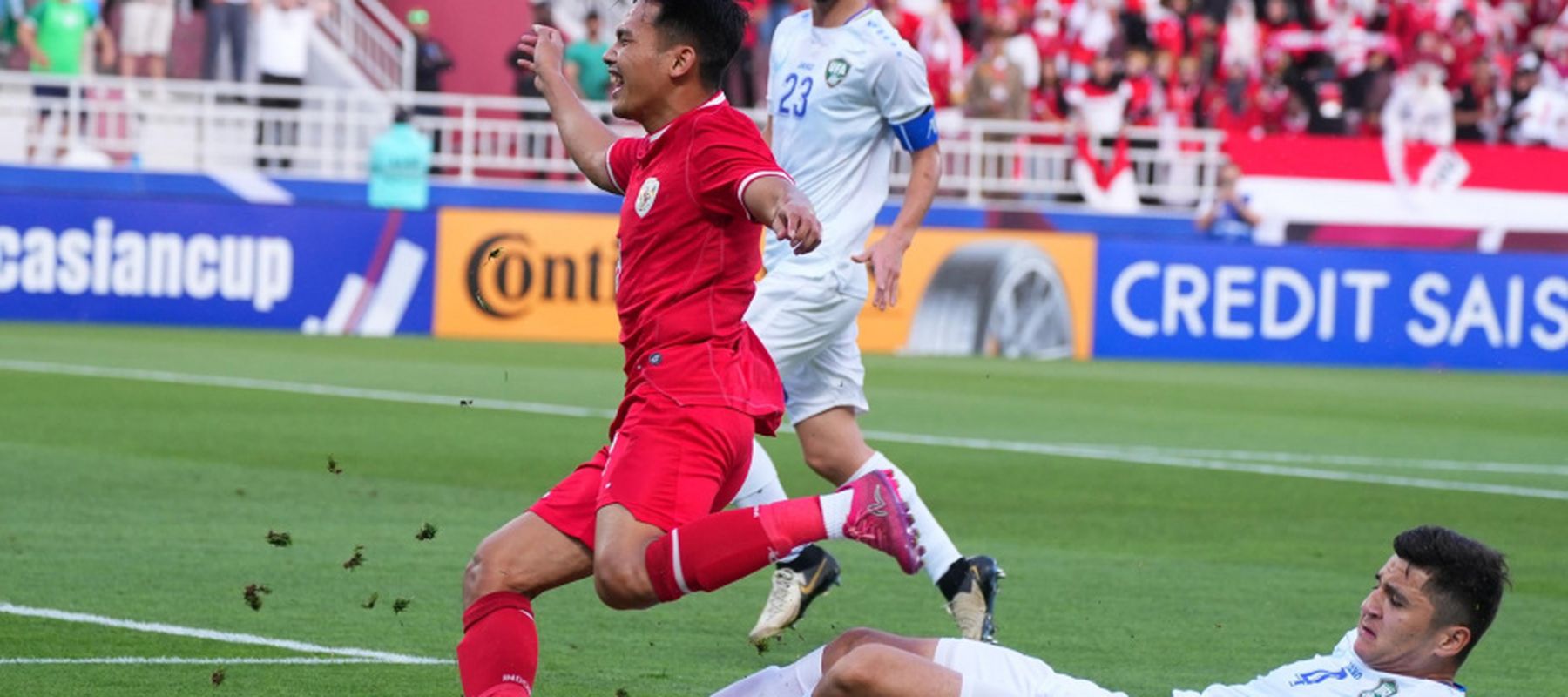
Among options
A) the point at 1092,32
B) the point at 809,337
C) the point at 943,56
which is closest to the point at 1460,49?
the point at 1092,32

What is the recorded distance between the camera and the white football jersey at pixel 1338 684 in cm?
Answer: 523

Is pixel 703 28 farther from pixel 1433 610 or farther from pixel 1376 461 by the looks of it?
pixel 1376 461

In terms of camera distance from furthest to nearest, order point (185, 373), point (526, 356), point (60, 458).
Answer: point (526, 356)
point (185, 373)
point (60, 458)

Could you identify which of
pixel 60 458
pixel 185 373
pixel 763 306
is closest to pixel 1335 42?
pixel 185 373

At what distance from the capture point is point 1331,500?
41.3 feet

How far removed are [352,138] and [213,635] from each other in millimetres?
18469

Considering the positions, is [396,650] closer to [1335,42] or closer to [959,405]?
[959,405]

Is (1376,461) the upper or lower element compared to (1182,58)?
lower

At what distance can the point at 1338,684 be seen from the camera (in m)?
5.27

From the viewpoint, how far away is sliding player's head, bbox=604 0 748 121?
20.2 ft

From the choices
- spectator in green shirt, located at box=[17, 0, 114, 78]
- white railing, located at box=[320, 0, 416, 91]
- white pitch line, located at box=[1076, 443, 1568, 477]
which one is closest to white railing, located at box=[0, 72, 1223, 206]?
spectator in green shirt, located at box=[17, 0, 114, 78]

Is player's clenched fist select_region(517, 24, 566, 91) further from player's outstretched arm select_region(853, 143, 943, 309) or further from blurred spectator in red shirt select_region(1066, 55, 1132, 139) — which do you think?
blurred spectator in red shirt select_region(1066, 55, 1132, 139)

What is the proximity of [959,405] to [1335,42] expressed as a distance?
14.0m

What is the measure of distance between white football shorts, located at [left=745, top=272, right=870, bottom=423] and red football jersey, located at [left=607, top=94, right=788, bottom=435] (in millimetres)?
1992
